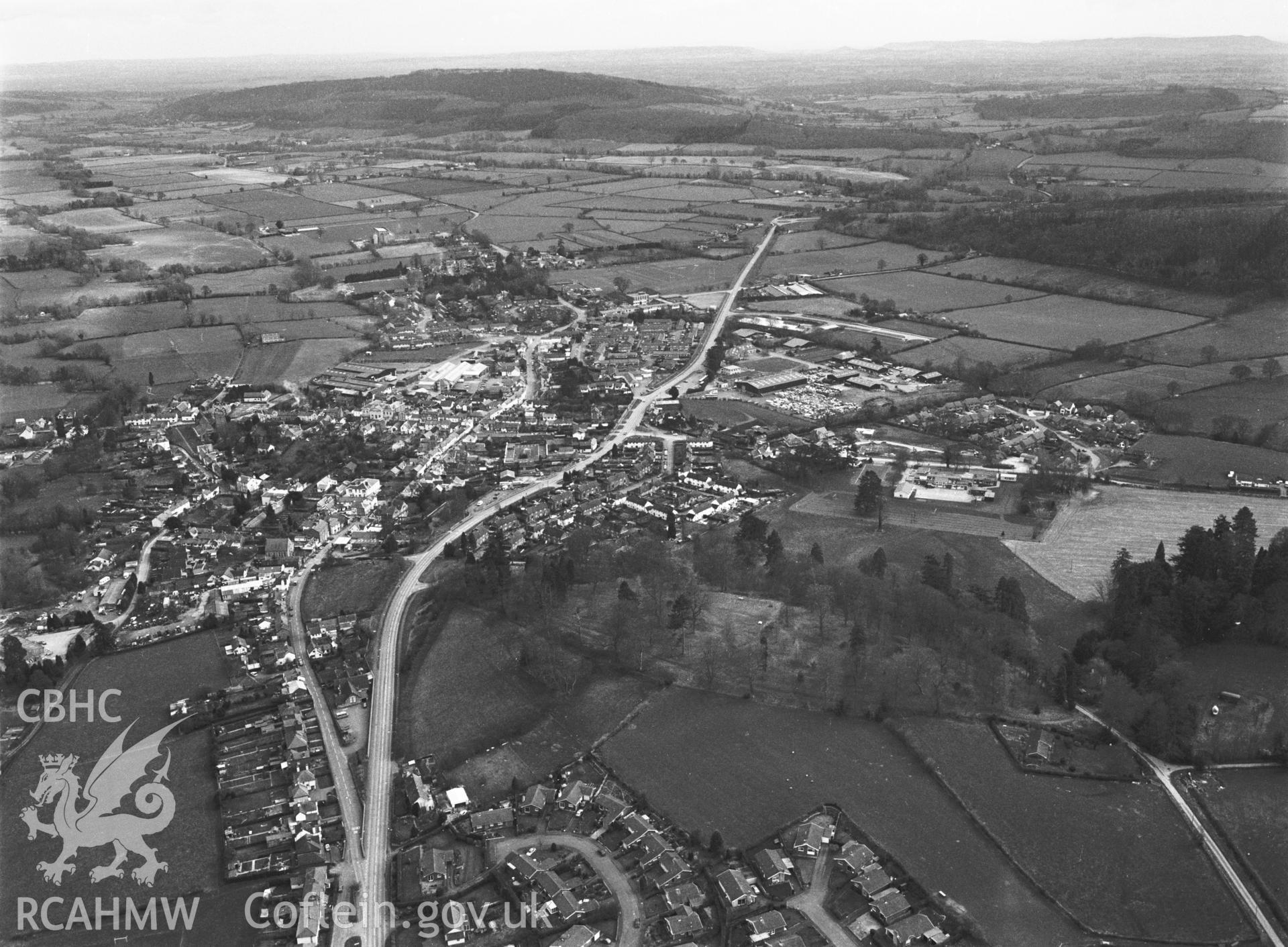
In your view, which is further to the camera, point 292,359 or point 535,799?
point 292,359

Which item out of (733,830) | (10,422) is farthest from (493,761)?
(10,422)

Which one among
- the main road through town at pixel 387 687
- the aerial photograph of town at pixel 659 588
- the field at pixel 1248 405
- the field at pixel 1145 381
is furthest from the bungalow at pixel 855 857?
the field at pixel 1145 381

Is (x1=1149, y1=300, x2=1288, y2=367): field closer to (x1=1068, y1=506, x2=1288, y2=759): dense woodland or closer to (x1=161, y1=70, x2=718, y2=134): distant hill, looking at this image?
(x1=1068, y1=506, x2=1288, y2=759): dense woodland

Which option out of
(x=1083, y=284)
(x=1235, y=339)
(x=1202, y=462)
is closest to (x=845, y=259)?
(x=1083, y=284)

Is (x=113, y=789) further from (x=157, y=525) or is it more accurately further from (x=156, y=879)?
(x=157, y=525)

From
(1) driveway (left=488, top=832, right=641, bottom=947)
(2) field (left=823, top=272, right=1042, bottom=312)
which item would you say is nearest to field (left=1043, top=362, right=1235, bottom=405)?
(2) field (left=823, top=272, right=1042, bottom=312)

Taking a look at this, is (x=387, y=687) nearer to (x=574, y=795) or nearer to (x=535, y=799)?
(x=535, y=799)

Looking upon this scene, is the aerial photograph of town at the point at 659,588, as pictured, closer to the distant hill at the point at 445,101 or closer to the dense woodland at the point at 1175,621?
Result: the dense woodland at the point at 1175,621
